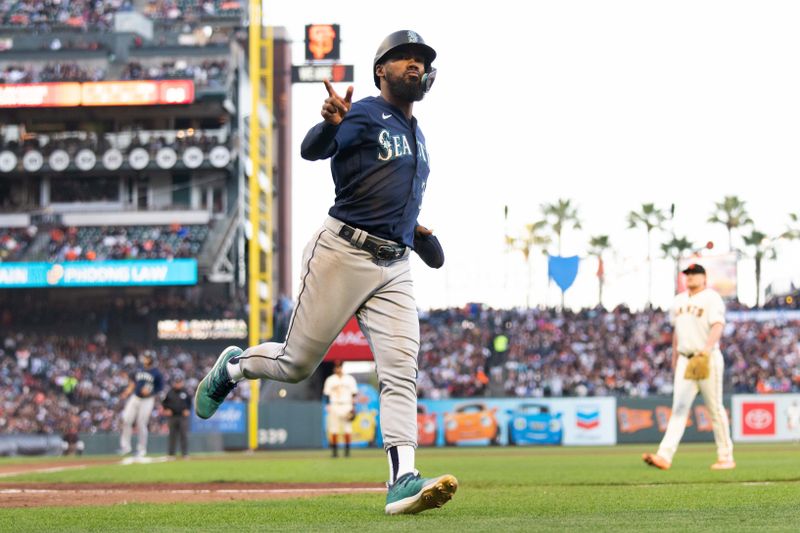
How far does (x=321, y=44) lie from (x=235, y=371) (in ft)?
81.6

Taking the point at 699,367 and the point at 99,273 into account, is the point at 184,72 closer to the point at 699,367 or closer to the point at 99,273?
the point at 99,273

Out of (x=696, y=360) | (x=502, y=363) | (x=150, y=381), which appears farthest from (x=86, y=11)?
(x=696, y=360)

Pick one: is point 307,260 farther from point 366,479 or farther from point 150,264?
point 150,264

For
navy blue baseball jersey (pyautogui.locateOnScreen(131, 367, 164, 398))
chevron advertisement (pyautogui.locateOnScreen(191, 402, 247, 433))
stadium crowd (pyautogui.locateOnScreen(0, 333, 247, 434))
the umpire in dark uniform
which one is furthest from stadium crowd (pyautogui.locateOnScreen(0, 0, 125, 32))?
navy blue baseball jersey (pyautogui.locateOnScreen(131, 367, 164, 398))

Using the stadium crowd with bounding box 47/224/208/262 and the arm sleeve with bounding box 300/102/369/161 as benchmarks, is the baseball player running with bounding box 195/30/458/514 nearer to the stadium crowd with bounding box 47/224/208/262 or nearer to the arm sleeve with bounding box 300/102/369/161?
the arm sleeve with bounding box 300/102/369/161

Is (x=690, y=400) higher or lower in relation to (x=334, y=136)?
lower

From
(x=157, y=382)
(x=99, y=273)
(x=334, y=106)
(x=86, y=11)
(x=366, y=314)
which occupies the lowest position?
(x=157, y=382)

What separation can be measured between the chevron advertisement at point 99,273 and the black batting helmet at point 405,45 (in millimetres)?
37383

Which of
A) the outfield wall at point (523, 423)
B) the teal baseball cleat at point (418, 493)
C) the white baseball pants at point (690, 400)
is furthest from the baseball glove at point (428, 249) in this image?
the outfield wall at point (523, 423)

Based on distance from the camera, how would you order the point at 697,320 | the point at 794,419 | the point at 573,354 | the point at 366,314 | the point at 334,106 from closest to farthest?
the point at 334,106, the point at 366,314, the point at 697,320, the point at 794,419, the point at 573,354

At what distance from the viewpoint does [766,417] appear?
30.3 metres

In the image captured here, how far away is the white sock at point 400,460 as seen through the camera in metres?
6.10

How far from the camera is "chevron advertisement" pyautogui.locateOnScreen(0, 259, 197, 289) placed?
4300cm

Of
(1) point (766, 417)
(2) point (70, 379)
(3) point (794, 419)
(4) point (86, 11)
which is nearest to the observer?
(3) point (794, 419)
